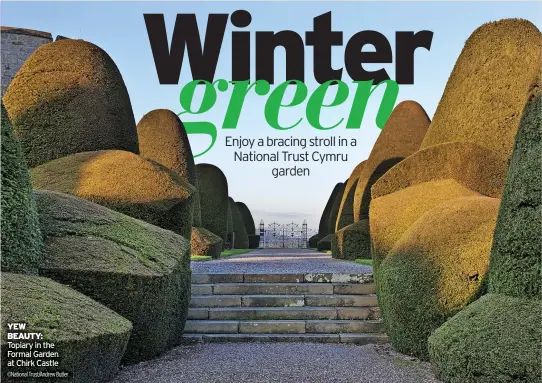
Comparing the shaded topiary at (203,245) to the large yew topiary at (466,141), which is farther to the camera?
the shaded topiary at (203,245)

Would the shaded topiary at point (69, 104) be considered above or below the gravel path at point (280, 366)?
above

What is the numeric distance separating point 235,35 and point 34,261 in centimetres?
620

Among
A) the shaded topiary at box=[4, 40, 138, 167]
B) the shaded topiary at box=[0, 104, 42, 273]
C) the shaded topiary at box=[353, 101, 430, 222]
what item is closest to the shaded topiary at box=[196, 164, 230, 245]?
the shaded topiary at box=[353, 101, 430, 222]

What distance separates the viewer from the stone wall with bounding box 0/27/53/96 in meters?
32.5

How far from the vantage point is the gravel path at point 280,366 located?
5.72 metres

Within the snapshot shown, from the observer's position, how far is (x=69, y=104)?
1080 cm

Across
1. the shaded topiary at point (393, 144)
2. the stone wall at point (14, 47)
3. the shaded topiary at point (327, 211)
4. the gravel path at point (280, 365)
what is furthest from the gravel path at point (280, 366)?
the stone wall at point (14, 47)

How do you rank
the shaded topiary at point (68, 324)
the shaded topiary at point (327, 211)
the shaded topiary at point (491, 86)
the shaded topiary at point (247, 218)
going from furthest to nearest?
the shaded topiary at point (247, 218) < the shaded topiary at point (327, 211) < the shaded topiary at point (491, 86) < the shaded topiary at point (68, 324)

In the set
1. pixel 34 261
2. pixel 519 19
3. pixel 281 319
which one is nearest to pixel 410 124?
pixel 519 19

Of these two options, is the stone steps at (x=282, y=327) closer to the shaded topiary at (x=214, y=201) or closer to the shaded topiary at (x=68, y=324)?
the shaded topiary at (x=68, y=324)

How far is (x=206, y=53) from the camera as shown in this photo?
10844mm

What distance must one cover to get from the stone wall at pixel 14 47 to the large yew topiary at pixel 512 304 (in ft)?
106

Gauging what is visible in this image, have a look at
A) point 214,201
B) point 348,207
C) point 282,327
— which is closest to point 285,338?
point 282,327

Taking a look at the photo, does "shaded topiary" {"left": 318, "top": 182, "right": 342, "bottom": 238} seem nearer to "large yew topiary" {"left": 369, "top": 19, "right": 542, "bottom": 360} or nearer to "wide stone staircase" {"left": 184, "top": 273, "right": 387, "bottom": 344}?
"large yew topiary" {"left": 369, "top": 19, "right": 542, "bottom": 360}
